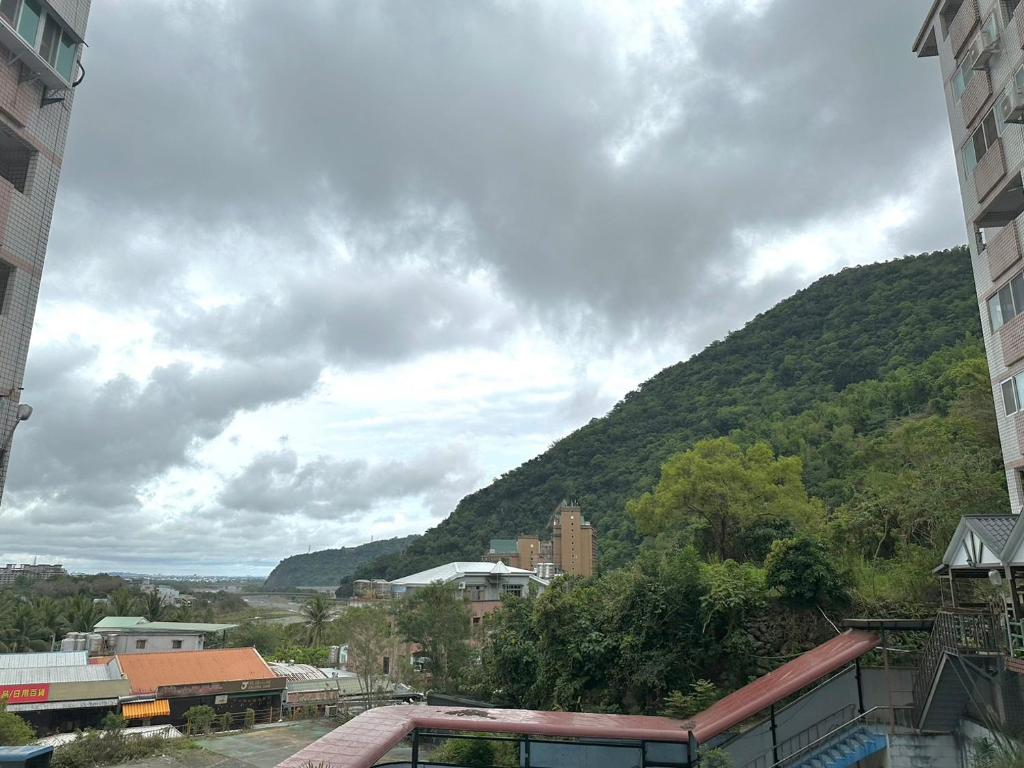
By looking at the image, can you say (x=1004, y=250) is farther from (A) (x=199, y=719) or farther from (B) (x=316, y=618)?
(B) (x=316, y=618)

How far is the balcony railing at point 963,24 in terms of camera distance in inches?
722

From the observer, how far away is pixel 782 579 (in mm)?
18625

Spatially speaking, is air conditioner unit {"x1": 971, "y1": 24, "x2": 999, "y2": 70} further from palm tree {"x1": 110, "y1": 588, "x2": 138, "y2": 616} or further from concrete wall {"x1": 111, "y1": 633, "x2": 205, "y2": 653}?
palm tree {"x1": 110, "y1": 588, "x2": 138, "y2": 616}

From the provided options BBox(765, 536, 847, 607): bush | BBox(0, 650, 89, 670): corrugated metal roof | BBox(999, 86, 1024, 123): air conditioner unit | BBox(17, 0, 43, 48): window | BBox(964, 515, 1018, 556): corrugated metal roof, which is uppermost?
BBox(999, 86, 1024, 123): air conditioner unit

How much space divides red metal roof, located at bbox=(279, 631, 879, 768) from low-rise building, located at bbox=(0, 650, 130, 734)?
837 inches

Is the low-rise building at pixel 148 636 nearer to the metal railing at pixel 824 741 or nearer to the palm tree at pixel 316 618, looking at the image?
the palm tree at pixel 316 618

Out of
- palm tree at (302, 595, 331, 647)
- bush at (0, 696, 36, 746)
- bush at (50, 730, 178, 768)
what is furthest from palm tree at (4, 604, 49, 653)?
bush at (50, 730, 178, 768)

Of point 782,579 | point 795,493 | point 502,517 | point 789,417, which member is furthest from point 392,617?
point 502,517

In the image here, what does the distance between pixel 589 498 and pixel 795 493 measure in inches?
2959

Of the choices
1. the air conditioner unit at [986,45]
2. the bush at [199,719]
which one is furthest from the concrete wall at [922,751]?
the bush at [199,719]

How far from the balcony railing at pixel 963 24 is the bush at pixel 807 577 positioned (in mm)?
14503

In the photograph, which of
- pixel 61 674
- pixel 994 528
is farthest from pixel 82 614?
pixel 994 528

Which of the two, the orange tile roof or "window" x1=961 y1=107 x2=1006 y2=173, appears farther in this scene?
the orange tile roof

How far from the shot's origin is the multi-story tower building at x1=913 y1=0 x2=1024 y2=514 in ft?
53.5
